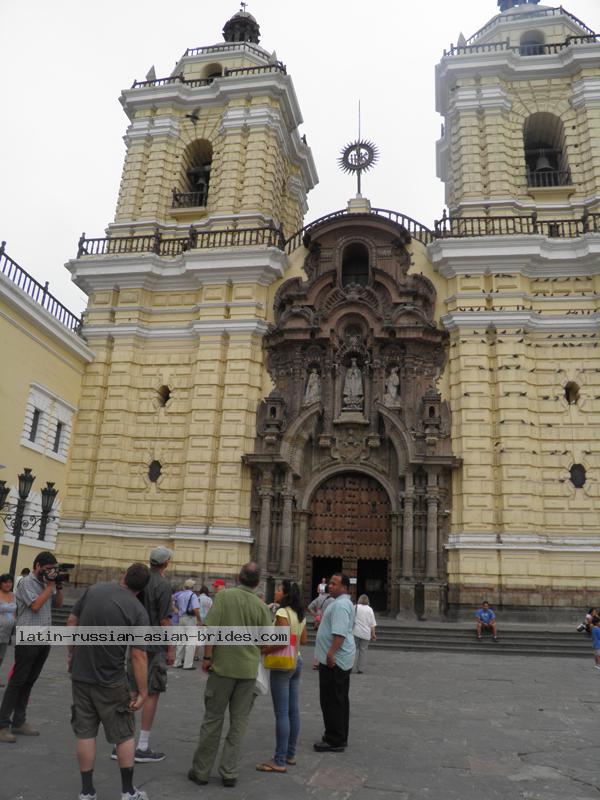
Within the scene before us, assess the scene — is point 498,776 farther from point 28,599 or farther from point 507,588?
point 507,588

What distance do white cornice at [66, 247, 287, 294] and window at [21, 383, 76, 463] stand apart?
497 cm

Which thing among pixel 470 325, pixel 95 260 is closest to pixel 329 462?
pixel 470 325

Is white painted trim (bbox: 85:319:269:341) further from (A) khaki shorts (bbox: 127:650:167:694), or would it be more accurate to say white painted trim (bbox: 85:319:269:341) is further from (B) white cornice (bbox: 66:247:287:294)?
(A) khaki shorts (bbox: 127:650:167:694)

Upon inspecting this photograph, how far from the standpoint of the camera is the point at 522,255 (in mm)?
19953

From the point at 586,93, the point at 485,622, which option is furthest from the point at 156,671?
the point at 586,93

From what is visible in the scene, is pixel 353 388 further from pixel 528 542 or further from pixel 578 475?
pixel 578 475

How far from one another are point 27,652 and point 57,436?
14.9 m

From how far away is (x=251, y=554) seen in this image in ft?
63.5

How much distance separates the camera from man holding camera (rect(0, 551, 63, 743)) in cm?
620

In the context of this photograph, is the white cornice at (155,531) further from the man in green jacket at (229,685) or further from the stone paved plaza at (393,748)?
the man in green jacket at (229,685)

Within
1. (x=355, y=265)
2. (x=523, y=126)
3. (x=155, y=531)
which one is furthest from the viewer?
(x=523, y=126)

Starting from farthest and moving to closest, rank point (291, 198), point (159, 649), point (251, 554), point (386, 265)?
1. point (291, 198)
2. point (386, 265)
3. point (251, 554)
4. point (159, 649)

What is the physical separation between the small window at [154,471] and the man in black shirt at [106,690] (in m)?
15.7

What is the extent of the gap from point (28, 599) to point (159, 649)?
1.80 m
